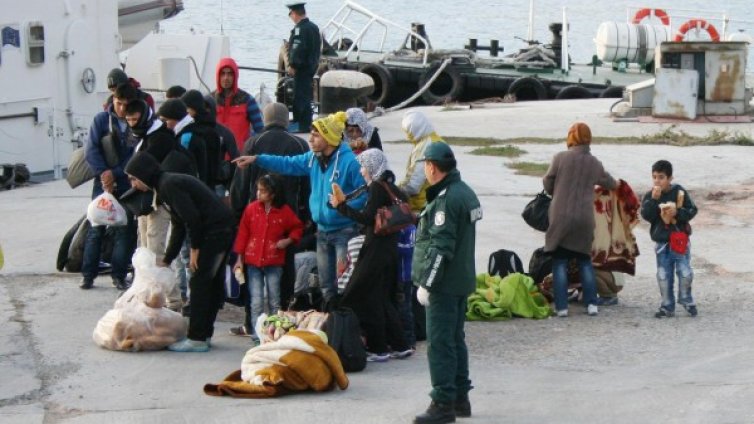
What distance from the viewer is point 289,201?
10039 mm

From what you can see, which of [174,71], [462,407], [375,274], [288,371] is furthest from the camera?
[174,71]

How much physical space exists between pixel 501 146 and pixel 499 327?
8.87m

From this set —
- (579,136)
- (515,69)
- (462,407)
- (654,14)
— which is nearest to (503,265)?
(579,136)

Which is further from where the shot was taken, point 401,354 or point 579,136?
point 579,136

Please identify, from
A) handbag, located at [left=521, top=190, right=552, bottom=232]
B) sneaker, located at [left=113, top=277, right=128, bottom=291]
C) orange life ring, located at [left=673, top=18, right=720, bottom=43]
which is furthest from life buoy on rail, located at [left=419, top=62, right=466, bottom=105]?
sneaker, located at [left=113, top=277, right=128, bottom=291]

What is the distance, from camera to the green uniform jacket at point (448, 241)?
25.0ft

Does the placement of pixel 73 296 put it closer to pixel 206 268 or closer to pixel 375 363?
pixel 206 268

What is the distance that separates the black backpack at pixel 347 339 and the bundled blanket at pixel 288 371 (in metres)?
0.44

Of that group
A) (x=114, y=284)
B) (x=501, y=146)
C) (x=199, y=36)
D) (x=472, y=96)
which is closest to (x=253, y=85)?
(x=472, y=96)

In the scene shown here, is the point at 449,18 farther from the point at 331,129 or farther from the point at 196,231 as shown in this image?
the point at 196,231

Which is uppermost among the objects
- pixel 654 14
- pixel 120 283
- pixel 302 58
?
pixel 654 14

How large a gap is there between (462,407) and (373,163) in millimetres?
2040

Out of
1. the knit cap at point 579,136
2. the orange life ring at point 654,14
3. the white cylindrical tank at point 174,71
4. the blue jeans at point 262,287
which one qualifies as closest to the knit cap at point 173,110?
the blue jeans at point 262,287

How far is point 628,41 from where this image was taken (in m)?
28.9
